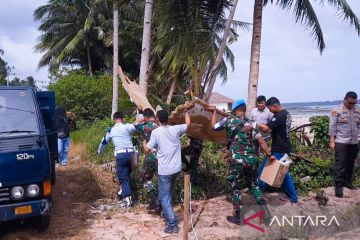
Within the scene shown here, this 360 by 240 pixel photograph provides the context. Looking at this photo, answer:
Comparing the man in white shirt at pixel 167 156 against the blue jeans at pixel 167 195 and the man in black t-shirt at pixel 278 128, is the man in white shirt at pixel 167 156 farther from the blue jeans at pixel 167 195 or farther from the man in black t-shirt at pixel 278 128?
the man in black t-shirt at pixel 278 128

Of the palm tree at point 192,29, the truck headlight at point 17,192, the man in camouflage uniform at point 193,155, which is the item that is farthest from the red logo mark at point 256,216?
the palm tree at point 192,29

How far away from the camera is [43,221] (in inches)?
203

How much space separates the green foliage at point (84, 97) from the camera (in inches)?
763

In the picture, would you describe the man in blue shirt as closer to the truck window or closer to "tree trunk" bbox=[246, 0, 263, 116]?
the truck window

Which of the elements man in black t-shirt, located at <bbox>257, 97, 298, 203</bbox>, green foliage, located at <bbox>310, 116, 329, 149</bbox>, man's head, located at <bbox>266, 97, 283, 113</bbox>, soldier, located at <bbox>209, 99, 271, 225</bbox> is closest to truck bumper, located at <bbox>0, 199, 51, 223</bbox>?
soldier, located at <bbox>209, 99, 271, 225</bbox>

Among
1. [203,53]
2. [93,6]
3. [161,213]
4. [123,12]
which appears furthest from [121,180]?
[93,6]

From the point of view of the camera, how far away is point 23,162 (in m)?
4.56

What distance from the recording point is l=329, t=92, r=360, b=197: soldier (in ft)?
21.3

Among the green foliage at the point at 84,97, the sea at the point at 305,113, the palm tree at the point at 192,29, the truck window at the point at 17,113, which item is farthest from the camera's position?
the sea at the point at 305,113

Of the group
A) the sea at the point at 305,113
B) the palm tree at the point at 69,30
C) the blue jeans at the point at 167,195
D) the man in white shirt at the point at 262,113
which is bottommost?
the sea at the point at 305,113

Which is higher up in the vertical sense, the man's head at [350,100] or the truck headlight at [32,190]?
the man's head at [350,100]

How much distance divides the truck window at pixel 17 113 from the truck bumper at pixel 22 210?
0.86 m

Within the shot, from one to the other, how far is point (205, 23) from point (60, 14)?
66.0 feet

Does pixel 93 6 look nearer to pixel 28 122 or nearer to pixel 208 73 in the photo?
pixel 208 73
